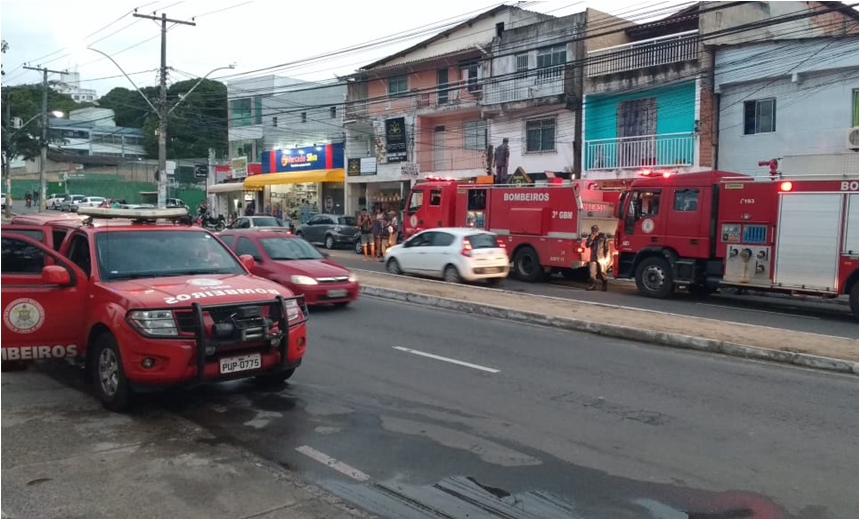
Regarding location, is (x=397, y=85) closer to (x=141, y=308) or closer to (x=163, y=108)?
(x=163, y=108)

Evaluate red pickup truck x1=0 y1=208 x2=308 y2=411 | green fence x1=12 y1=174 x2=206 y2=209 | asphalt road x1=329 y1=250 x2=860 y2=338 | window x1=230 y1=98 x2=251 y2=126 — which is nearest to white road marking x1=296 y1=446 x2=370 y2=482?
red pickup truck x1=0 y1=208 x2=308 y2=411

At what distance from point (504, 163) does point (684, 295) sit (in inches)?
585

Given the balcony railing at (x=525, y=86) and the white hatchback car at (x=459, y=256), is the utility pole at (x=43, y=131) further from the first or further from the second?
the white hatchback car at (x=459, y=256)

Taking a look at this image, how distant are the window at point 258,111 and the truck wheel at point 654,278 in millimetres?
36982

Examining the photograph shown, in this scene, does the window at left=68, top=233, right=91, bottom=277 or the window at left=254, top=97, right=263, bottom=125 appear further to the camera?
the window at left=254, top=97, right=263, bottom=125

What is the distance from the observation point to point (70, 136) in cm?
9038

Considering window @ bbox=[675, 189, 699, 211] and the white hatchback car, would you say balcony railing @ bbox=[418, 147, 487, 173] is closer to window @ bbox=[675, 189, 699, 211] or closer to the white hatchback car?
the white hatchback car

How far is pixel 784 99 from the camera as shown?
22859 mm

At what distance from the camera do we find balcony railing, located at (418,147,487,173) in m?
34.5

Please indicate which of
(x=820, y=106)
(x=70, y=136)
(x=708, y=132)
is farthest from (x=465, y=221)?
(x=70, y=136)

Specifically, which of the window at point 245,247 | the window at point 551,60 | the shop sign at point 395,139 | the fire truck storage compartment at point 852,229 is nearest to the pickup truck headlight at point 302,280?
the window at point 245,247

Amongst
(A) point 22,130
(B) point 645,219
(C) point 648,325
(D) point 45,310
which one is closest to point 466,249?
(B) point 645,219

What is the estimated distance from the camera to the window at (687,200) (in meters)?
16.8

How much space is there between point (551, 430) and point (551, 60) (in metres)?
25.6
